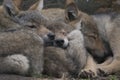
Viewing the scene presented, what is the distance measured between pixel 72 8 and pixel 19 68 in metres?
2.27

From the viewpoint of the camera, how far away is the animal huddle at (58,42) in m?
7.39

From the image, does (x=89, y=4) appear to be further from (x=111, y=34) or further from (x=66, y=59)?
(x=66, y=59)

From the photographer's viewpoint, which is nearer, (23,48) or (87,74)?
(23,48)

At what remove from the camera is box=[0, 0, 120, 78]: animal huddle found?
7387mm

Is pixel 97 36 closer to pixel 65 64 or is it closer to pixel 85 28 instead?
pixel 85 28

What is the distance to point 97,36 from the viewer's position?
9445 millimetres

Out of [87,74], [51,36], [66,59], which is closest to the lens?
[66,59]

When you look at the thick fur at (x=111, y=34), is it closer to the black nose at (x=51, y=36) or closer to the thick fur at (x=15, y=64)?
the black nose at (x=51, y=36)

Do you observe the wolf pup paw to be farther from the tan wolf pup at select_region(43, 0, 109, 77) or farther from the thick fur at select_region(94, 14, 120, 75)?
the thick fur at select_region(94, 14, 120, 75)

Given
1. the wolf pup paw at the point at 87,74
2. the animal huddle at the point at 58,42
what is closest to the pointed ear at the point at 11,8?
the animal huddle at the point at 58,42

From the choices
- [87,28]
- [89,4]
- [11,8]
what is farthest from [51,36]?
[89,4]

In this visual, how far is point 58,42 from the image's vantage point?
26.7ft

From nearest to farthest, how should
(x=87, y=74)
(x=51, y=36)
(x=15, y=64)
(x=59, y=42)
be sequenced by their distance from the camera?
(x=15, y=64) < (x=87, y=74) < (x=59, y=42) < (x=51, y=36)

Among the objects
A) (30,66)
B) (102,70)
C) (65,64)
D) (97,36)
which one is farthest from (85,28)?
(30,66)
